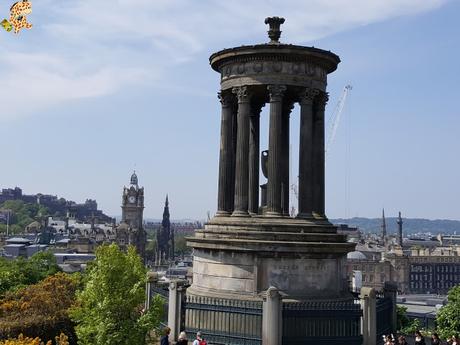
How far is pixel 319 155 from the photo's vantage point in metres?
27.6

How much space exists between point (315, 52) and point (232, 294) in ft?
39.0

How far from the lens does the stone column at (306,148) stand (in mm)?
26531

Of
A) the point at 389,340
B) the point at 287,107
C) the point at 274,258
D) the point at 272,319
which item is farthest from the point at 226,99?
the point at 389,340

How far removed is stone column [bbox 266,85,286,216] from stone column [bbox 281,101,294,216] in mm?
Answer: 1105

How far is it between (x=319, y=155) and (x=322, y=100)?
273cm

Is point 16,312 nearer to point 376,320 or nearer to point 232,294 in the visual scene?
point 232,294

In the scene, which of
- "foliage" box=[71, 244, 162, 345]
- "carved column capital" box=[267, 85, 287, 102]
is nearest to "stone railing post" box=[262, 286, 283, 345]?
"foliage" box=[71, 244, 162, 345]

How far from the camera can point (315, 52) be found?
26547mm

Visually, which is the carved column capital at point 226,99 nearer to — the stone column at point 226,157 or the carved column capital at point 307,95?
the stone column at point 226,157

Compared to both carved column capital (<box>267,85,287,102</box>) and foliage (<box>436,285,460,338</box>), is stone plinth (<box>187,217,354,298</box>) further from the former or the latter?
foliage (<box>436,285,460,338</box>)

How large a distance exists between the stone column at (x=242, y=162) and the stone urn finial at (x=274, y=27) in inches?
132

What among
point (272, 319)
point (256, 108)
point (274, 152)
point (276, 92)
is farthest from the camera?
point (256, 108)

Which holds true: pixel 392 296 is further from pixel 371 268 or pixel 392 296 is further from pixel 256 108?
pixel 371 268

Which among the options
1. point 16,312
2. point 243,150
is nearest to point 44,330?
point 16,312
